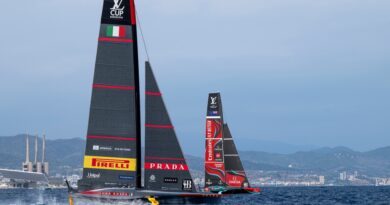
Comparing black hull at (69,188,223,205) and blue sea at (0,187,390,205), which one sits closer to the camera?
black hull at (69,188,223,205)

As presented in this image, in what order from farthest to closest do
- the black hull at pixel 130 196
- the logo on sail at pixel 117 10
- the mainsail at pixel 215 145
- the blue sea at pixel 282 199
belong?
the blue sea at pixel 282 199
the mainsail at pixel 215 145
the logo on sail at pixel 117 10
the black hull at pixel 130 196

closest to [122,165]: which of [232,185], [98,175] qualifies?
[98,175]

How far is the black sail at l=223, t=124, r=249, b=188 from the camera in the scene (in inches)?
2921

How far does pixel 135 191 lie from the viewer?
43.4 metres

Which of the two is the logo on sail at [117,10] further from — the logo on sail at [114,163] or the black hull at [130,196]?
the black hull at [130,196]

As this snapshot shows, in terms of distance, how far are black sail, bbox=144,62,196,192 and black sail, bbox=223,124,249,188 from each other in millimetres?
29224

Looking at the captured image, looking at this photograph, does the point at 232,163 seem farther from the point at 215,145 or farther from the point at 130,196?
the point at 130,196

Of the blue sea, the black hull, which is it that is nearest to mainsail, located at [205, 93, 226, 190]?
the blue sea

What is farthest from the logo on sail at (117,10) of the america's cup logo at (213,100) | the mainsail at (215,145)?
the america's cup logo at (213,100)

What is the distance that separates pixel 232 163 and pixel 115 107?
32.1m

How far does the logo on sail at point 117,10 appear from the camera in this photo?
43344 mm

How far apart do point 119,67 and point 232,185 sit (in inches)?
1281

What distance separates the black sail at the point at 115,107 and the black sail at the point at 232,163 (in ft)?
101

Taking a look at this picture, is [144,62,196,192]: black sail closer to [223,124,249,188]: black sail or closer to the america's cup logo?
the america's cup logo
